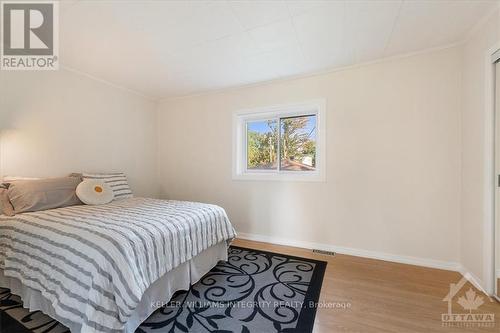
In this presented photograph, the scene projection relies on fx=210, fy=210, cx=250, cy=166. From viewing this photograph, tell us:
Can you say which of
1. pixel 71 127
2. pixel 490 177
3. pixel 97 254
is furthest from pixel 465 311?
pixel 71 127

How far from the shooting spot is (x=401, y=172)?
7.56 feet

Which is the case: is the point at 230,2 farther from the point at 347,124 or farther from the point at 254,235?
the point at 254,235

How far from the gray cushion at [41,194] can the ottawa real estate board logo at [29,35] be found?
4.06 feet

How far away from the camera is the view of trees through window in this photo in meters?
2.90

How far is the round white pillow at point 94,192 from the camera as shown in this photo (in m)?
2.31

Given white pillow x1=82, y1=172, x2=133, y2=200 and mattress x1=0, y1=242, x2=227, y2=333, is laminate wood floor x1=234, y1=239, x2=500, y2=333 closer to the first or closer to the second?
mattress x1=0, y1=242, x2=227, y2=333

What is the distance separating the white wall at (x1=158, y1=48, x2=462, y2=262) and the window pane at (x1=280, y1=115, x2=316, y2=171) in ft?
A: 0.90

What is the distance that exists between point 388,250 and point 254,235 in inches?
64.8

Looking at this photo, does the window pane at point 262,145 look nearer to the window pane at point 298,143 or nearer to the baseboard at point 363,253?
the window pane at point 298,143

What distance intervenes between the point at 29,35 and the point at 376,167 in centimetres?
370

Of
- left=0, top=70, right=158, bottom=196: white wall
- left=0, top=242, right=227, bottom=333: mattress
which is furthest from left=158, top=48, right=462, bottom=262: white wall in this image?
left=0, top=70, right=158, bottom=196: white wall

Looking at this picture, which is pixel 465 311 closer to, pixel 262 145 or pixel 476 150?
pixel 476 150

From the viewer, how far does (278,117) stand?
10.1 ft

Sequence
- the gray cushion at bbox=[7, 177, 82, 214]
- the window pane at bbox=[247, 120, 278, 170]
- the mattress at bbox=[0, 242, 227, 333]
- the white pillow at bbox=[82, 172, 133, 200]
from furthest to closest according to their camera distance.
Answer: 1. the window pane at bbox=[247, 120, 278, 170]
2. the white pillow at bbox=[82, 172, 133, 200]
3. the gray cushion at bbox=[7, 177, 82, 214]
4. the mattress at bbox=[0, 242, 227, 333]
